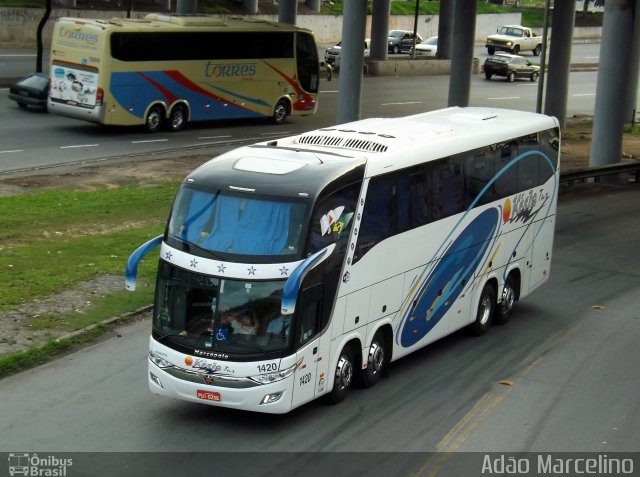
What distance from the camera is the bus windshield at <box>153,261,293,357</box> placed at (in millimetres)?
13031

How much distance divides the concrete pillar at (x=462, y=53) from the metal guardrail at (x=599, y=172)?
10.7m

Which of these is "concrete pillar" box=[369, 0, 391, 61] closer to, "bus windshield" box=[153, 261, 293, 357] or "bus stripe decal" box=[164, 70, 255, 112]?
"bus stripe decal" box=[164, 70, 255, 112]

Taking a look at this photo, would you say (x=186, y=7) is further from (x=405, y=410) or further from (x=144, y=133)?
(x=405, y=410)

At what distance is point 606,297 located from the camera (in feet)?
67.2

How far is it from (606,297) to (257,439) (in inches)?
373

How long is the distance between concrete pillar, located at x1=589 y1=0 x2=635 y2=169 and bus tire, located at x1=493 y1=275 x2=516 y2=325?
15.7m

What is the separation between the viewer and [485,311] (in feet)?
59.7

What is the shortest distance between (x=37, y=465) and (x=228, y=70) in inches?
1134

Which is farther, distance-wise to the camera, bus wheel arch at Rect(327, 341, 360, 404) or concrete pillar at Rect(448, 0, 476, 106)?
concrete pillar at Rect(448, 0, 476, 106)

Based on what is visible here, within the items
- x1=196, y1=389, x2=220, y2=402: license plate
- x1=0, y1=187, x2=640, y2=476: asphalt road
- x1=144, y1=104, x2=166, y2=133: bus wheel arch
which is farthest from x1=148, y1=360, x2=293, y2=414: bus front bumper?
x1=144, y1=104, x2=166, y2=133: bus wheel arch

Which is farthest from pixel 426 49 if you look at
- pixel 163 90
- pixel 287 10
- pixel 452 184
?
pixel 452 184

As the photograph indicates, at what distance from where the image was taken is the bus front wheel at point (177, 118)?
38.3 m

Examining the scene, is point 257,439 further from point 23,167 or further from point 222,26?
point 222,26

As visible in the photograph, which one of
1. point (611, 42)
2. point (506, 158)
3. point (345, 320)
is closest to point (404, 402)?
point (345, 320)
